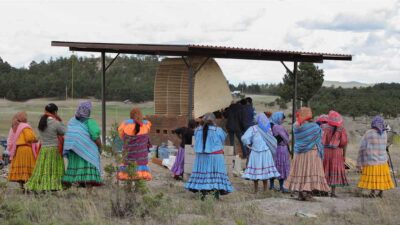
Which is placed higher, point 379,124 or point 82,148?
point 379,124

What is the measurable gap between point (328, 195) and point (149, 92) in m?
25.5

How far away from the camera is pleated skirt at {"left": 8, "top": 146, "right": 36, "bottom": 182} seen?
10938mm

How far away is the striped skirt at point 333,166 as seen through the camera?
11.3 meters

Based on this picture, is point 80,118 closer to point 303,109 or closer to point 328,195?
point 303,109

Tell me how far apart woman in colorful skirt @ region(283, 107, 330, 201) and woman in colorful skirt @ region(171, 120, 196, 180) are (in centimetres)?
324

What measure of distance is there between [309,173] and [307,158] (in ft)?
0.83

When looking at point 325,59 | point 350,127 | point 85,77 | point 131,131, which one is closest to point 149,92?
point 85,77

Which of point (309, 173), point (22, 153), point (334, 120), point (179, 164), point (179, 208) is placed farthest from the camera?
point (179, 164)

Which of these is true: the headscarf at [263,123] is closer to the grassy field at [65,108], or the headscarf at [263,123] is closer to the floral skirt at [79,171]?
the floral skirt at [79,171]

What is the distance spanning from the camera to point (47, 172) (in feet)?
33.6

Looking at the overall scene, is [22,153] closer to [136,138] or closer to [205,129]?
[136,138]

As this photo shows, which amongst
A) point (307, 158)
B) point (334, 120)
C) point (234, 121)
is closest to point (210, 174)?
point (307, 158)

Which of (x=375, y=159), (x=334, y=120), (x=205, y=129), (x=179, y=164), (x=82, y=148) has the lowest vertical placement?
(x=179, y=164)

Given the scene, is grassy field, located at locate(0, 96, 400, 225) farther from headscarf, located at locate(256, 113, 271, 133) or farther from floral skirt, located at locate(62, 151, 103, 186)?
headscarf, located at locate(256, 113, 271, 133)
